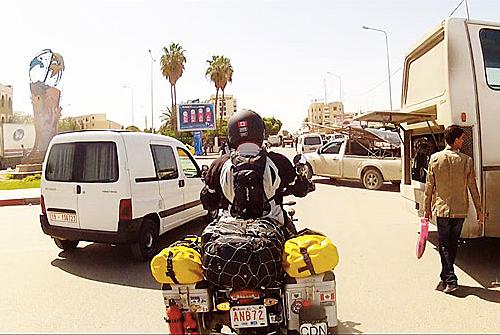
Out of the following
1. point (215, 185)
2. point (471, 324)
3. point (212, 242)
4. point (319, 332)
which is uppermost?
point (215, 185)

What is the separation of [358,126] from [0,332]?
13.2 m

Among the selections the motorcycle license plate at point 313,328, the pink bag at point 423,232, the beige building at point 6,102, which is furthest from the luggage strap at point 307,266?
the beige building at point 6,102

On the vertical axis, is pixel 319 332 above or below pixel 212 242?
below

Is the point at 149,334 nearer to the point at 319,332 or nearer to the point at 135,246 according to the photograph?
the point at 319,332

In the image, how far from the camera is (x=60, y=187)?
21.8 feet

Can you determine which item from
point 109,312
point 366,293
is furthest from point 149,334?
point 366,293

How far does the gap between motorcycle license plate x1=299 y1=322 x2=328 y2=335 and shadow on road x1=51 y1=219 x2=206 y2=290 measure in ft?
8.61

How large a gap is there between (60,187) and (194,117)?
42.9 metres

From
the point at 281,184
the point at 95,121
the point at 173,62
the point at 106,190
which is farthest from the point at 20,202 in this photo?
the point at 95,121

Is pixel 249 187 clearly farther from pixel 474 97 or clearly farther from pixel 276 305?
pixel 474 97

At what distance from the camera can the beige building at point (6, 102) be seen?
69.0 meters

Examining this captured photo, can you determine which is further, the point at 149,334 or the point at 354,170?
the point at 354,170

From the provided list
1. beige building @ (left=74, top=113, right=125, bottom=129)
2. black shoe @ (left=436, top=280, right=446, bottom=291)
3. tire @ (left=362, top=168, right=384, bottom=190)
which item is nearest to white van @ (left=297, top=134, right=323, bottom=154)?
tire @ (left=362, top=168, right=384, bottom=190)

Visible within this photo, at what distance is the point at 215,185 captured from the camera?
401 cm
